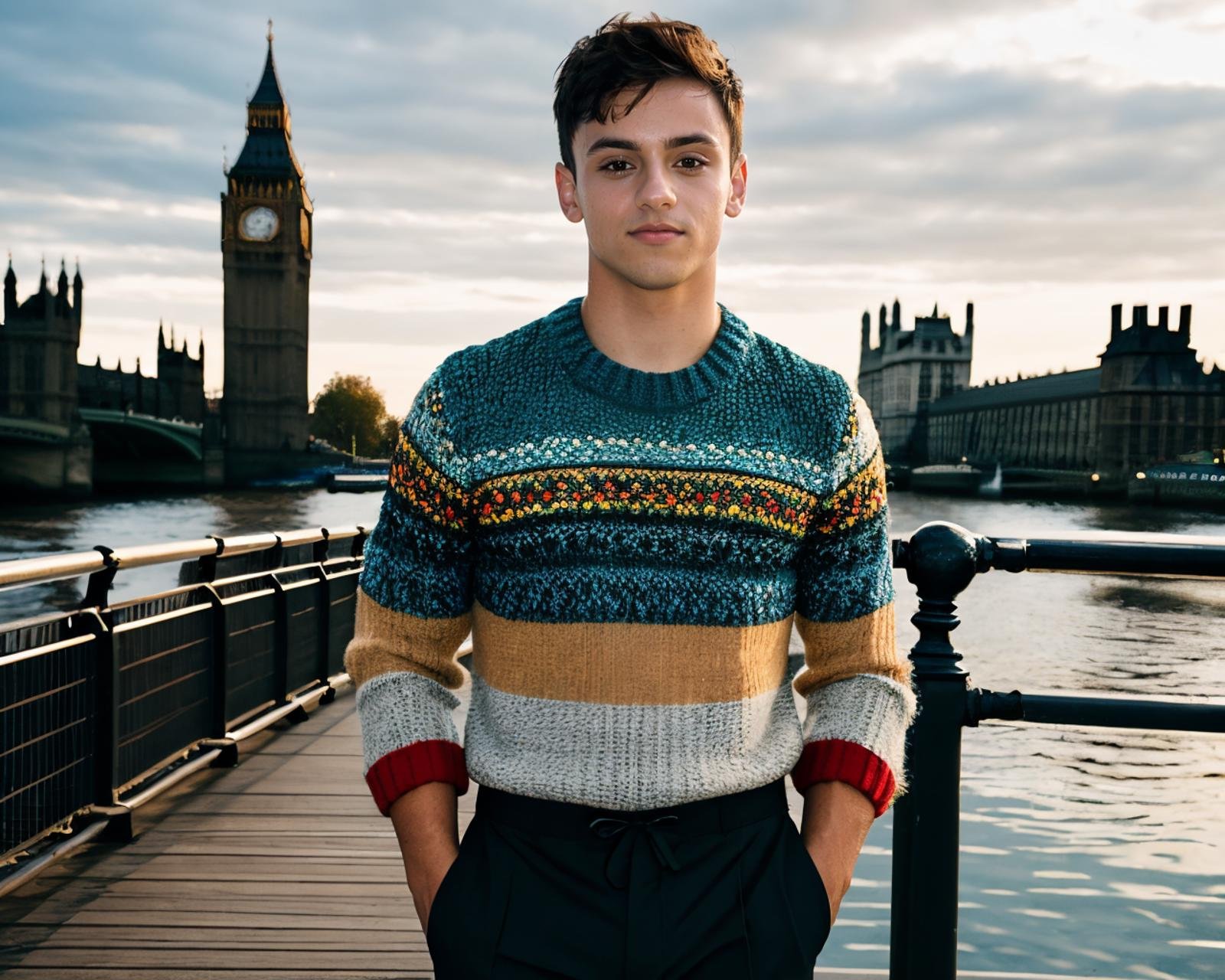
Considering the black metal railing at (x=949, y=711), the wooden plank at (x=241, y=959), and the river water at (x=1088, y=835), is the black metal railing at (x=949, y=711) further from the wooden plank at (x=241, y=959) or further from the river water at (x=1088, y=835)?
the wooden plank at (x=241, y=959)

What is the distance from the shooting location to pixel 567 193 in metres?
1.49

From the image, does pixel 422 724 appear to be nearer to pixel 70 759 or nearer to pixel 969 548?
pixel 969 548

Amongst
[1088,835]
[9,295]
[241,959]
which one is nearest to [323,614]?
[241,959]

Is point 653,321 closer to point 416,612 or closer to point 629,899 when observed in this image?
point 416,612

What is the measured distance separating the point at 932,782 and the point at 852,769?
505 millimetres

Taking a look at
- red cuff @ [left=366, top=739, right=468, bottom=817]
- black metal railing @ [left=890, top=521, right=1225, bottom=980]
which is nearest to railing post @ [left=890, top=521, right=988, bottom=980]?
black metal railing @ [left=890, top=521, right=1225, bottom=980]

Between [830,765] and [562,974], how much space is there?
38 centimetres

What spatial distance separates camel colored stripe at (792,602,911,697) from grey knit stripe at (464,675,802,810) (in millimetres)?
144

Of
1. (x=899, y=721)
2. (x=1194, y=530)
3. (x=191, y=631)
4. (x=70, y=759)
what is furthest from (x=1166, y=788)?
(x=1194, y=530)

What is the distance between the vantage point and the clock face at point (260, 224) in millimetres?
81938

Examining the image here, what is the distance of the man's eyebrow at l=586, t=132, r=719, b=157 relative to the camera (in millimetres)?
1370

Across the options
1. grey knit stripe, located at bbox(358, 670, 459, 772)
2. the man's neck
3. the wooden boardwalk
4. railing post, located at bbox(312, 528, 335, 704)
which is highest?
the man's neck

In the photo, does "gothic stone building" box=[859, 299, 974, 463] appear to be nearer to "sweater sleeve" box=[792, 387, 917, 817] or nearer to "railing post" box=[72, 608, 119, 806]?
"railing post" box=[72, 608, 119, 806]

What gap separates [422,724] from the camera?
138 centimetres
